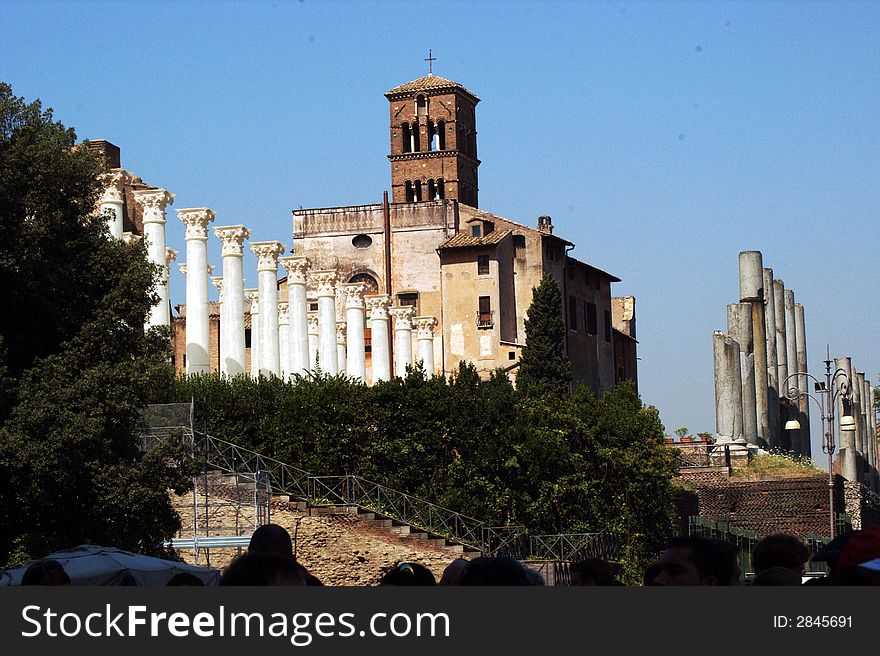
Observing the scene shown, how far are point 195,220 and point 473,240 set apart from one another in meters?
33.4

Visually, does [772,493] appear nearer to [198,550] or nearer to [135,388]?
[198,550]

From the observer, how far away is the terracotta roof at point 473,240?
245ft

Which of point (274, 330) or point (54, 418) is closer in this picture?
point (54, 418)

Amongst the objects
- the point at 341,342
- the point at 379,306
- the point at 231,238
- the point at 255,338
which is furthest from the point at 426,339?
the point at 231,238

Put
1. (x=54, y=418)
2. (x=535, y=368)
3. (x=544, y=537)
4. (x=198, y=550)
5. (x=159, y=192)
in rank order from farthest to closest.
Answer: (x=535, y=368) → (x=159, y=192) → (x=544, y=537) → (x=198, y=550) → (x=54, y=418)

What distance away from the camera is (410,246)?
78.3 metres

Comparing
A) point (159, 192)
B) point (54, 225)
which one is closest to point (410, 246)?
point (159, 192)

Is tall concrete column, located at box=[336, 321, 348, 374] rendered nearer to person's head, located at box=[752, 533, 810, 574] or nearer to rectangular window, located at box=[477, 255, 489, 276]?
rectangular window, located at box=[477, 255, 489, 276]

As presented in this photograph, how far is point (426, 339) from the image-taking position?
72.2 meters

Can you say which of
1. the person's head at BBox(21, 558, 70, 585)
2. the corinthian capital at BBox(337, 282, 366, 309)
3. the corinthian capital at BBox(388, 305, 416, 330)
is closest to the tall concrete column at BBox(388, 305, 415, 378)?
the corinthian capital at BBox(388, 305, 416, 330)

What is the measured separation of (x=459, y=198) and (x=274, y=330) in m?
45.4

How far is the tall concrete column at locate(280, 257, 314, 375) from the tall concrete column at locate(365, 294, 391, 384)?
1035cm

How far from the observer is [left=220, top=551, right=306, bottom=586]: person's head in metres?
5.54

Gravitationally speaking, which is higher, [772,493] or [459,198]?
[459,198]
